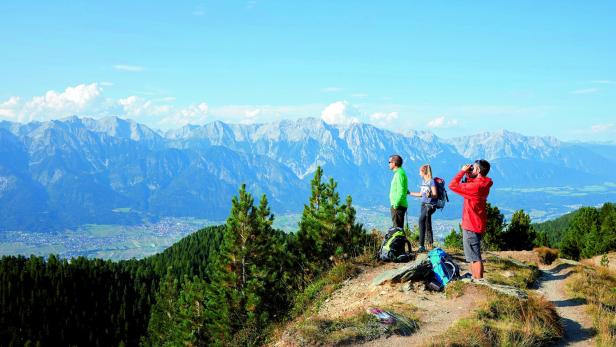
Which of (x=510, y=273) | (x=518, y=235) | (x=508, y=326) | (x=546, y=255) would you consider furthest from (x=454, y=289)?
(x=518, y=235)

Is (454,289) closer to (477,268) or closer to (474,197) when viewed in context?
(477,268)

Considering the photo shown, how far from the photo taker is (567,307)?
13.6m

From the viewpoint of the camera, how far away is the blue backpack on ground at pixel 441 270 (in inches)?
564

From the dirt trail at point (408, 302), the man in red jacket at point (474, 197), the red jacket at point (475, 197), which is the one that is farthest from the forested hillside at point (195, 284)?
the red jacket at point (475, 197)

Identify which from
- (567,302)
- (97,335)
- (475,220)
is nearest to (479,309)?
(475,220)

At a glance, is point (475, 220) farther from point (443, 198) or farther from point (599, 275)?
point (599, 275)

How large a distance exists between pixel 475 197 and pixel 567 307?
4363 millimetres

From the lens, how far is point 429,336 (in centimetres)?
1091

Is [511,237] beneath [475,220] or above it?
beneath

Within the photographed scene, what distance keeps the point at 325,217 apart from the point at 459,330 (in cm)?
968

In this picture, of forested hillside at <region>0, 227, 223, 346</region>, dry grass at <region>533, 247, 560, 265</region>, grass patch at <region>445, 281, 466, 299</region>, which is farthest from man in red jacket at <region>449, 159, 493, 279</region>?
forested hillside at <region>0, 227, 223, 346</region>

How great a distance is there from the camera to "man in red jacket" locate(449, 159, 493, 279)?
1302 cm

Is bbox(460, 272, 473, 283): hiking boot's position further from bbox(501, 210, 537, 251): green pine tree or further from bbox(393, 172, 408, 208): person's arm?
bbox(501, 210, 537, 251): green pine tree

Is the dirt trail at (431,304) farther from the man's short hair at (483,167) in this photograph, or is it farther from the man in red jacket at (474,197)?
the man's short hair at (483,167)
